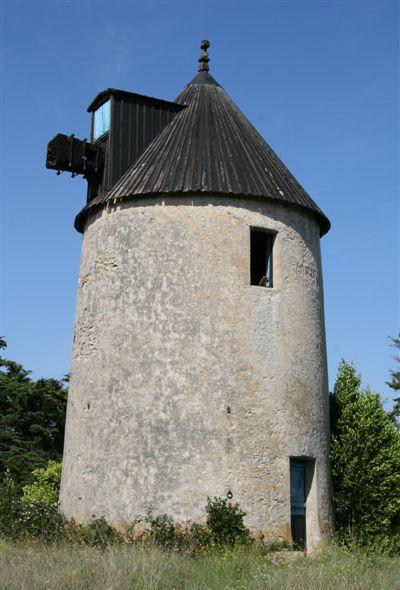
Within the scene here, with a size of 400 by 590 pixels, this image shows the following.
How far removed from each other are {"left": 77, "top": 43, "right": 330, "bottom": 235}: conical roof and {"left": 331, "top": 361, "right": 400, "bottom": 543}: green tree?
4815 mm

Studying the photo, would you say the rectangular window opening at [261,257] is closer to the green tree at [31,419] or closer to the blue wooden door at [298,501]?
the blue wooden door at [298,501]

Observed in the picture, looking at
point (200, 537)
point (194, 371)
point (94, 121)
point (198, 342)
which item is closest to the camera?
point (200, 537)

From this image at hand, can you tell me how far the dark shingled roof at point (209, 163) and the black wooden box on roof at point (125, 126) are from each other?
25 centimetres

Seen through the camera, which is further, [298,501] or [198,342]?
[298,501]

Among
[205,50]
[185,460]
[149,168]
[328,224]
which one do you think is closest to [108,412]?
[185,460]


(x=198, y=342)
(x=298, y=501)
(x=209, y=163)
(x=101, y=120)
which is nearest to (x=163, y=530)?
(x=298, y=501)

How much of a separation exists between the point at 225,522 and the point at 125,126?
31.3 ft

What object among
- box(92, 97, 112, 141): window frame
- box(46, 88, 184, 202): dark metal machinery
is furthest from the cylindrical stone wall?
box(92, 97, 112, 141): window frame

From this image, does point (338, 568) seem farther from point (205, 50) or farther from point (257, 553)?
point (205, 50)

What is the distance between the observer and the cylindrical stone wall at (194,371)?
15477 mm

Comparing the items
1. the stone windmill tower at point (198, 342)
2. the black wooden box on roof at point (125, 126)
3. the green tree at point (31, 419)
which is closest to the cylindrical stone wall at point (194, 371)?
the stone windmill tower at point (198, 342)

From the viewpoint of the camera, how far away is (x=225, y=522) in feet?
48.5

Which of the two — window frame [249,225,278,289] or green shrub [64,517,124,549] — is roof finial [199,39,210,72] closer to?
window frame [249,225,278,289]

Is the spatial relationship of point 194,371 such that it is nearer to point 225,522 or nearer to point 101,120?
point 225,522
